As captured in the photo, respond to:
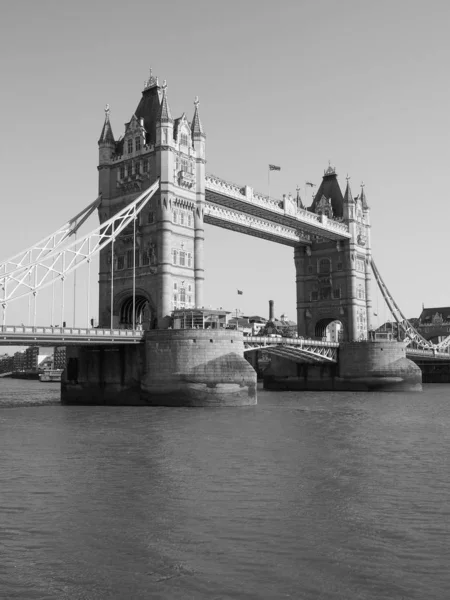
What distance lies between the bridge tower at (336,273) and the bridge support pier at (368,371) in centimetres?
769

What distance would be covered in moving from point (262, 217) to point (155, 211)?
1945cm

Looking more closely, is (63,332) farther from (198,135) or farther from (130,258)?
(198,135)

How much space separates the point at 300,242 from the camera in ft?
289

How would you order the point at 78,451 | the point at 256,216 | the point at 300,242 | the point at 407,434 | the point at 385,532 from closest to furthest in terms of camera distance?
1. the point at 385,532
2. the point at 78,451
3. the point at 407,434
4. the point at 256,216
5. the point at 300,242

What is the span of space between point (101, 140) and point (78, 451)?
42.8 metres

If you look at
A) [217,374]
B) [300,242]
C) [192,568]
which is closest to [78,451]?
[192,568]

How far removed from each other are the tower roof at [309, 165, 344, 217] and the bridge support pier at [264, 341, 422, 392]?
21.4 meters

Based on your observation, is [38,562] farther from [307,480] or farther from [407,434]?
→ [407,434]

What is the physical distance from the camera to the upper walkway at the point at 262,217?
67062mm

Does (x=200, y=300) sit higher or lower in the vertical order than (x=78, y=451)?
higher

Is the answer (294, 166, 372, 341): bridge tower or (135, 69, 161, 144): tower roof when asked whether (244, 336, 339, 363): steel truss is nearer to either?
(294, 166, 372, 341): bridge tower

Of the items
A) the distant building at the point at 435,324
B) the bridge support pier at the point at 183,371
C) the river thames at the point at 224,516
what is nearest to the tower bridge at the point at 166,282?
the bridge support pier at the point at 183,371

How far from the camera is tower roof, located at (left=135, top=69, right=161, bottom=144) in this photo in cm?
6197

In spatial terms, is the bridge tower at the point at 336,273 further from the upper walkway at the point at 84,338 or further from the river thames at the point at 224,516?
the river thames at the point at 224,516
